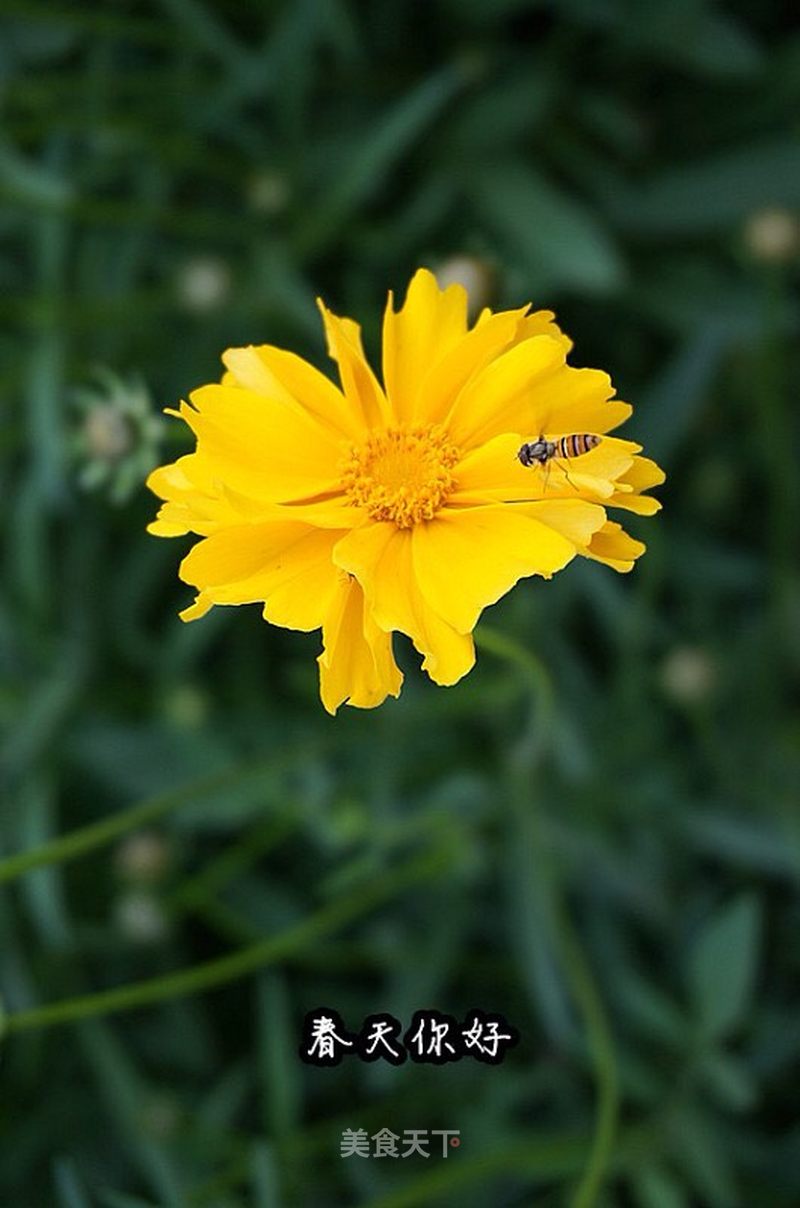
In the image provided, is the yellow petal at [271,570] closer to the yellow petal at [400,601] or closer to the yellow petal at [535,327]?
the yellow petal at [400,601]

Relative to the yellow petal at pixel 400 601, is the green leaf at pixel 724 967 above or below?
above

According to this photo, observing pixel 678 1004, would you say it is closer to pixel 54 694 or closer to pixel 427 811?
pixel 427 811

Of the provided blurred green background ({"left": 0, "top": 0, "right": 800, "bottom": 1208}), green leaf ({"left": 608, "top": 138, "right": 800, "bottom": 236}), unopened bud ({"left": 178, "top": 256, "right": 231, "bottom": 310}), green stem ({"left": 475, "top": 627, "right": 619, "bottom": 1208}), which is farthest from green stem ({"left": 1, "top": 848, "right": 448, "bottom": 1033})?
green leaf ({"left": 608, "top": 138, "right": 800, "bottom": 236})

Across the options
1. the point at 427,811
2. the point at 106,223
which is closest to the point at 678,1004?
the point at 427,811

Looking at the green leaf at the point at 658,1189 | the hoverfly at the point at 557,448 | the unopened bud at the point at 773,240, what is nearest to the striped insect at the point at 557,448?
the hoverfly at the point at 557,448

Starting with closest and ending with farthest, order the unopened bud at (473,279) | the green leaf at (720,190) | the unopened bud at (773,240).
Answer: the unopened bud at (473,279), the unopened bud at (773,240), the green leaf at (720,190)

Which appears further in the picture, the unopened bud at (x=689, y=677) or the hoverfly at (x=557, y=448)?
the unopened bud at (x=689, y=677)

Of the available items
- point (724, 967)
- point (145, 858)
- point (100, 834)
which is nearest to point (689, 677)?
point (724, 967)
